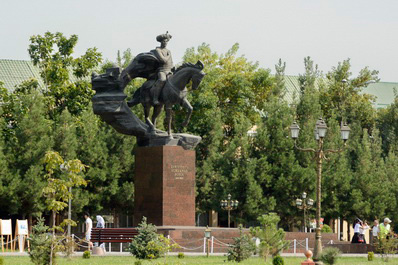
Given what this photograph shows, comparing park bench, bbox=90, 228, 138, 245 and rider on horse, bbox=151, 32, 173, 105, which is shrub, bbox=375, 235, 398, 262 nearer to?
park bench, bbox=90, 228, 138, 245

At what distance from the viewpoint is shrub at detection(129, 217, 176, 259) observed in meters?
21.7

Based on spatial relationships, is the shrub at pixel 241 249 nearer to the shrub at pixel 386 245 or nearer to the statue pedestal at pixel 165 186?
the shrub at pixel 386 245

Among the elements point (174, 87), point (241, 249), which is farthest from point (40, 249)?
point (174, 87)

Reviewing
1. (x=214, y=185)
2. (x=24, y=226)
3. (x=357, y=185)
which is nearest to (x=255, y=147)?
(x=214, y=185)

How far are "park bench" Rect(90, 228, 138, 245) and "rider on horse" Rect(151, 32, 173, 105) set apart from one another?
13.9 ft

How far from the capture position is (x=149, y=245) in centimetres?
2169

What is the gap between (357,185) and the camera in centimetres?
4753

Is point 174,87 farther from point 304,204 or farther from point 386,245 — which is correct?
point 304,204

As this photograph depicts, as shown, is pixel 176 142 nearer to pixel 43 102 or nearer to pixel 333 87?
pixel 43 102

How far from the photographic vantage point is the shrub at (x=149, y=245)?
71.3ft

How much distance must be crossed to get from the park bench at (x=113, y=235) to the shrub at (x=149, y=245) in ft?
22.3

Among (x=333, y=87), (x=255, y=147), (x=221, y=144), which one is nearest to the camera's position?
(x=255, y=147)

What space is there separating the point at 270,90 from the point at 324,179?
8222 mm

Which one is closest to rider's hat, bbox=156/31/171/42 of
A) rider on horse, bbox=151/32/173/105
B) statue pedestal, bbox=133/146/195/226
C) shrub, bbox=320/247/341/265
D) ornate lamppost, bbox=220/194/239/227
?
rider on horse, bbox=151/32/173/105
